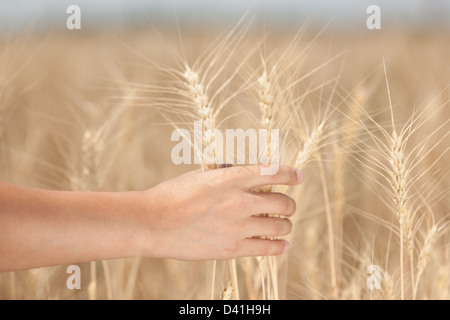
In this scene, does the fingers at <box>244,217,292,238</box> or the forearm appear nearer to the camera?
the forearm

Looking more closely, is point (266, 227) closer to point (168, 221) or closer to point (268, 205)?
point (268, 205)

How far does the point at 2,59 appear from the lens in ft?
3.73

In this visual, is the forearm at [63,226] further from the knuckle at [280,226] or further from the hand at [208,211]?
the knuckle at [280,226]

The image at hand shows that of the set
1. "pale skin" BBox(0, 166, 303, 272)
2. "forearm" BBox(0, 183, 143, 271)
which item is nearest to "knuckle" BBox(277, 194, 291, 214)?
"pale skin" BBox(0, 166, 303, 272)

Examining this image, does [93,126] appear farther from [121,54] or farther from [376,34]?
[376,34]

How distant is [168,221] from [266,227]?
153mm

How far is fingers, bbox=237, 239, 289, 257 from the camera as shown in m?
0.86

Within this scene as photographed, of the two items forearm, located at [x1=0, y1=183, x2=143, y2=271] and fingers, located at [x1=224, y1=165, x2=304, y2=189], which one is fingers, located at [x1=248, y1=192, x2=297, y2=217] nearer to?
fingers, located at [x1=224, y1=165, x2=304, y2=189]

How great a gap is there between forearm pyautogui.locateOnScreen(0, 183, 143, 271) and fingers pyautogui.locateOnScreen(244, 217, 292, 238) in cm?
17

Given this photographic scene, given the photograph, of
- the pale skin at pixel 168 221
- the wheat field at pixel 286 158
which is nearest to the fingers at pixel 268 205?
the pale skin at pixel 168 221

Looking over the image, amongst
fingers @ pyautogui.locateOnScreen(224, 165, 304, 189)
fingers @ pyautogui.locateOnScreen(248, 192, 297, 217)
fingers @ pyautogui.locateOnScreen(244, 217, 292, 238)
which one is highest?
fingers @ pyautogui.locateOnScreen(224, 165, 304, 189)

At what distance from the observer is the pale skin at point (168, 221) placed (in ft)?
2.56

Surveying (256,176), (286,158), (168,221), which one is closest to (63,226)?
(168,221)

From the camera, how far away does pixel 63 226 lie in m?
0.78
